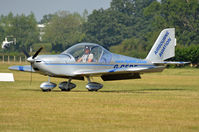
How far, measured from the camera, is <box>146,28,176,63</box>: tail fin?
68.9ft

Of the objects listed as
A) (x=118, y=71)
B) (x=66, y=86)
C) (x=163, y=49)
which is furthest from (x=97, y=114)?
(x=163, y=49)

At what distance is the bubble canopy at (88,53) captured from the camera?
18.9 metres

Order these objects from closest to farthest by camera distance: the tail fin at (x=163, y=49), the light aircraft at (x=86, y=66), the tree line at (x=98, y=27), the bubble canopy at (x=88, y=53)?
1. the light aircraft at (x=86, y=66)
2. the bubble canopy at (x=88, y=53)
3. the tail fin at (x=163, y=49)
4. the tree line at (x=98, y=27)

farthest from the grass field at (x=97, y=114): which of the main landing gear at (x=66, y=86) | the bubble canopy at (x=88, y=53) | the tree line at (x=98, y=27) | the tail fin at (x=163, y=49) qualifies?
the tree line at (x=98, y=27)

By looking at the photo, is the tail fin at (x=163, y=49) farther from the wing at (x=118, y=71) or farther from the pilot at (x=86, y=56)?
the pilot at (x=86, y=56)

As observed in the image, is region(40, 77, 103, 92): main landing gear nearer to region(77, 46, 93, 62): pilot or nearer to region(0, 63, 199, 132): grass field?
region(77, 46, 93, 62): pilot

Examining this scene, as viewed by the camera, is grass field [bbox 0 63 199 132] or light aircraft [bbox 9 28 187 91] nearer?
grass field [bbox 0 63 199 132]

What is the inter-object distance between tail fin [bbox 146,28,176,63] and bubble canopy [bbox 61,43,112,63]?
239 centimetres

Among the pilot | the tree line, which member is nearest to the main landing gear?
the pilot

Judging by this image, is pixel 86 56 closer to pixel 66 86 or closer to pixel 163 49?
pixel 66 86

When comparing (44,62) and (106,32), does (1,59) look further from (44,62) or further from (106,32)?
(44,62)

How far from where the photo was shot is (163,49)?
2117cm

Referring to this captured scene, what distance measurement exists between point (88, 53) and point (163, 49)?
3730 millimetres

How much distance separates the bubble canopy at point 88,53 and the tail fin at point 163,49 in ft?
7.85
